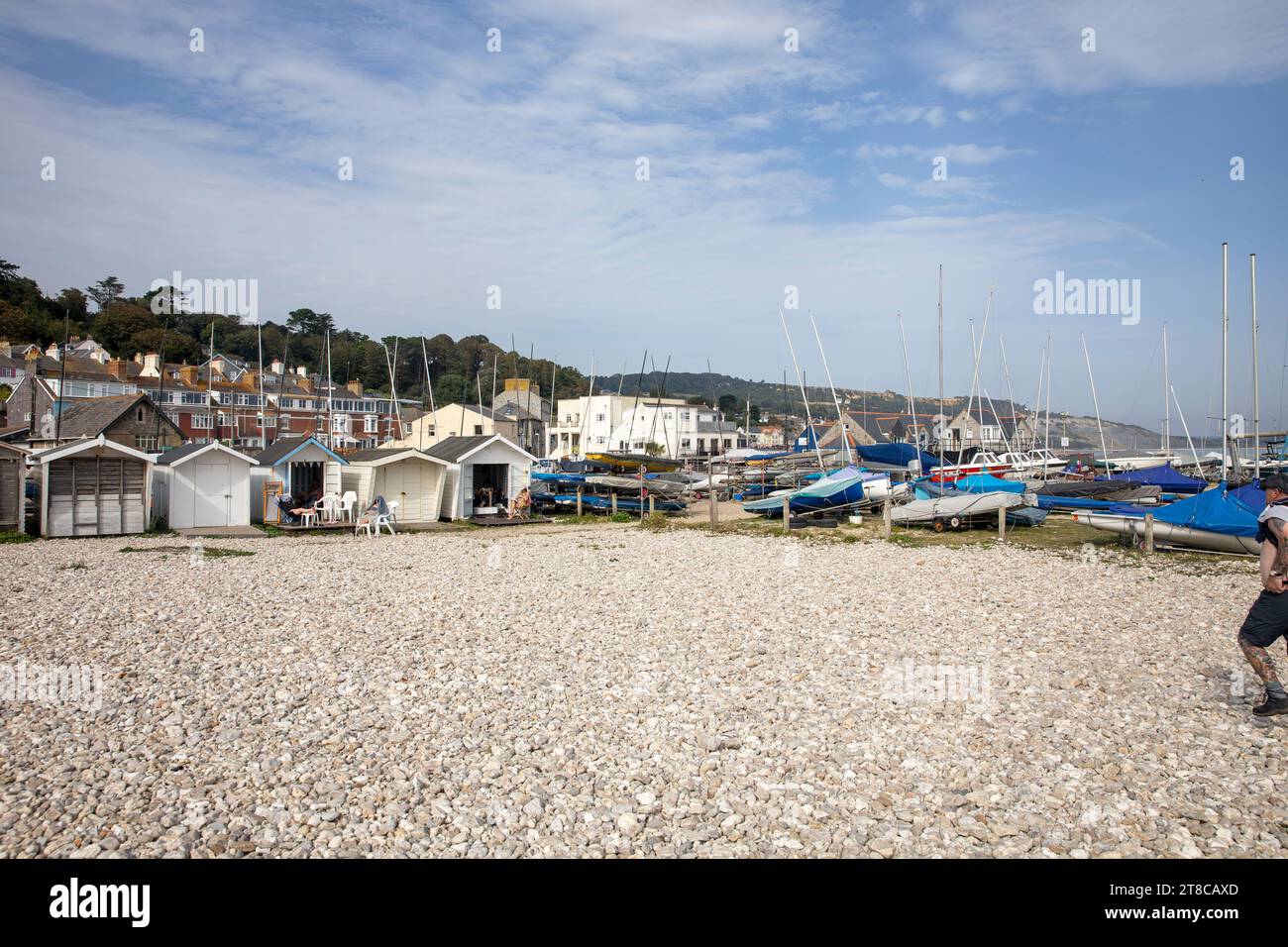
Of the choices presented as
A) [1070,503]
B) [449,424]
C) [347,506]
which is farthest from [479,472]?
[449,424]

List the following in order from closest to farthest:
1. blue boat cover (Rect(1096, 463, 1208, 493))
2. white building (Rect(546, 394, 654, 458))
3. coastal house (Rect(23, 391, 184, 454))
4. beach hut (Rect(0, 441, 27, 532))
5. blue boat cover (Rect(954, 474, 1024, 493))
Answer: beach hut (Rect(0, 441, 27, 532)) < blue boat cover (Rect(954, 474, 1024, 493)) < blue boat cover (Rect(1096, 463, 1208, 493)) < coastal house (Rect(23, 391, 184, 454)) < white building (Rect(546, 394, 654, 458))

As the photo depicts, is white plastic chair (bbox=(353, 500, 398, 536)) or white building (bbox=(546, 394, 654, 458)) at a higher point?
white building (bbox=(546, 394, 654, 458))

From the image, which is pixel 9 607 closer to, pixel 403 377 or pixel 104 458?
pixel 104 458

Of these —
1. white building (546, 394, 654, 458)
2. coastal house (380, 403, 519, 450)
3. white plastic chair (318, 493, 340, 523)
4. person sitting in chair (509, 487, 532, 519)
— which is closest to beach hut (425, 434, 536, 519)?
Result: person sitting in chair (509, 487, 532, 519)

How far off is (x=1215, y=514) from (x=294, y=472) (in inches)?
1172

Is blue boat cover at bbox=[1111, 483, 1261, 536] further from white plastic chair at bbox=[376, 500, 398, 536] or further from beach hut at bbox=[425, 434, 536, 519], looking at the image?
white plastic chair at bbox=[376, 500, 398, 536]

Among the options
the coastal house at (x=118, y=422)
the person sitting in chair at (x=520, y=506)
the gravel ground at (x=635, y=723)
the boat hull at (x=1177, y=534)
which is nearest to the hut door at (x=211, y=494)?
the person sitting in chair at (x=520, y=506)

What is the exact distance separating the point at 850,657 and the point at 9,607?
14.5 m

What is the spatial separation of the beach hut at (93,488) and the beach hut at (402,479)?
694 centimetres

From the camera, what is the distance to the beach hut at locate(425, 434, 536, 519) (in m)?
32.0

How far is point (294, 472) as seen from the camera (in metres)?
30.4

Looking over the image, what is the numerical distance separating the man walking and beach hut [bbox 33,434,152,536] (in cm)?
2722

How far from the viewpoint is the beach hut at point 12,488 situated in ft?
81.5

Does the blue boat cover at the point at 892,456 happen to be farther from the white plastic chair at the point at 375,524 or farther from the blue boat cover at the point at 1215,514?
the white plastic chair at the point at 375,524
